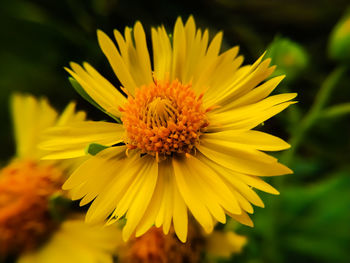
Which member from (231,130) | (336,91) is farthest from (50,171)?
(336,91)

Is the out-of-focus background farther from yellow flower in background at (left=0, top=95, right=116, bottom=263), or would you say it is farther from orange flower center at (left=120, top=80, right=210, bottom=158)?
orange flower center at (left=120, top=80, right=210, bottom=158)

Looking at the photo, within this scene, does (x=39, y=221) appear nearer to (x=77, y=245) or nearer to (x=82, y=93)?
(x=77, y=245)

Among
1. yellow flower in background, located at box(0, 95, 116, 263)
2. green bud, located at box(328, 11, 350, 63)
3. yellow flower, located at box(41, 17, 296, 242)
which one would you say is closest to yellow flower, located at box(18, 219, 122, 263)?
yellow flower in background, located at box(0, 95, 116, 263)

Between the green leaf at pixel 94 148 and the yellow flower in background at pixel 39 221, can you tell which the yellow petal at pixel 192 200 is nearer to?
the green leaf at pixel 94 148

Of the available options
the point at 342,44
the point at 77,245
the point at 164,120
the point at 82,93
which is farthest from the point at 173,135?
the point at 342,44

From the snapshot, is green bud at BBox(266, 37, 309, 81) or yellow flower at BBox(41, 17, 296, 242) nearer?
yellow flower at BBox(41, 17, 296, 242)

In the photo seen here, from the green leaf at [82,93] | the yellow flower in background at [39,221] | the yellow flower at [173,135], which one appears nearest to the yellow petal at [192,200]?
the yellow flower at [173,135]
